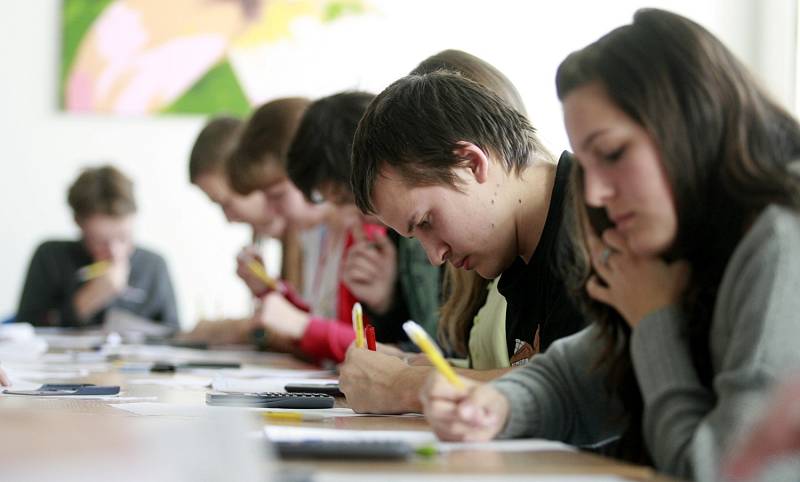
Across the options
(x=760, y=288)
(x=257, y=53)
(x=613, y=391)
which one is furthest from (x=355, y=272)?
(x=257, y=53)

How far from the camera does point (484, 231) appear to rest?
137 centimetres

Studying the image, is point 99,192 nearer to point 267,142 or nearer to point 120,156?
point 120,156

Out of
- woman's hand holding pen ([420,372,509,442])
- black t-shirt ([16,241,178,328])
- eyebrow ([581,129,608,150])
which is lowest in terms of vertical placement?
black t-shirt ([16,241,178,328])

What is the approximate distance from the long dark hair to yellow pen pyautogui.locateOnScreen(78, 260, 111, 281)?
3.18 meters

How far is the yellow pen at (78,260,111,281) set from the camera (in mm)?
3877

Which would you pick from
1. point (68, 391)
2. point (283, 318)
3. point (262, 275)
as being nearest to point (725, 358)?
point (68, 391)

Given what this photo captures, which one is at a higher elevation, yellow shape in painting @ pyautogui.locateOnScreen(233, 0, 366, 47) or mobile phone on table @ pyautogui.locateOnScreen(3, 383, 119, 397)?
yellow shape in painting @ pyautogui.locateOnScreen(233, 0, 366, 47)

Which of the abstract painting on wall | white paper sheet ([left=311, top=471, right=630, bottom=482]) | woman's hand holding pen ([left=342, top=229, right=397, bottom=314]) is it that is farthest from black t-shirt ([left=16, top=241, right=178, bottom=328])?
white paper sheet ([left=311, top=471, right=630, bottom=482])

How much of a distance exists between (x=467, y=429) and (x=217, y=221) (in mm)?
3226

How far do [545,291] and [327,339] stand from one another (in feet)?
2.95

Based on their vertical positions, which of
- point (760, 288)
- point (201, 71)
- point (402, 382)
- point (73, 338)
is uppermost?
point (201, 71)

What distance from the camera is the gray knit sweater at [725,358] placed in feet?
2.61

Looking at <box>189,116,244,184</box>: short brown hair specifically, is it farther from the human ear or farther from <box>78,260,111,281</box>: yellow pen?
the human ear

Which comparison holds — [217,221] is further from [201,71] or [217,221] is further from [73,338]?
[73,338]
